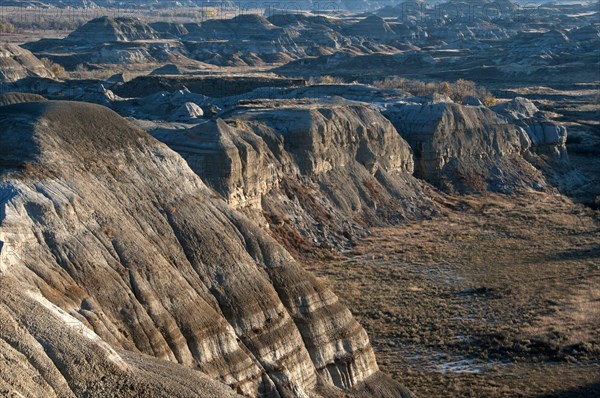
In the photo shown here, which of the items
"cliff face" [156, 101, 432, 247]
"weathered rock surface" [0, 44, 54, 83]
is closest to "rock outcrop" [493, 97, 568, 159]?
"cliff face" [156, 101, 432, 247]

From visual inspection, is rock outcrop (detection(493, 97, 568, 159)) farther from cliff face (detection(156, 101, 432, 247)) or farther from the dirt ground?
cliff face (detection(156, 101, 432, 247))

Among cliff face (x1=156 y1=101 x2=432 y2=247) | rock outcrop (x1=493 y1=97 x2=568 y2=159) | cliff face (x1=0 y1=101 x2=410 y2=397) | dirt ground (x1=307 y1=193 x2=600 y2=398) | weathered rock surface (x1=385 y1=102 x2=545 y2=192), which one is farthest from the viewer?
rock outcrop (x1=493 y1=97 x2=568 y2=159)

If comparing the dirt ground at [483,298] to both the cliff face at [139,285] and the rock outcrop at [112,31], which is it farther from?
the rock outcrop at [112,31]

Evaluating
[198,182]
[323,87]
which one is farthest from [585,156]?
[198,182]

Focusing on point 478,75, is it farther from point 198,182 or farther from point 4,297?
point 4,297

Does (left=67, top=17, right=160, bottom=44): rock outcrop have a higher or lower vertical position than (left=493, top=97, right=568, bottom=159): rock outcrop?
lower

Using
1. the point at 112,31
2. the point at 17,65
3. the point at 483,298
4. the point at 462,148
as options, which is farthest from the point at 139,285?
the point at 112,31
